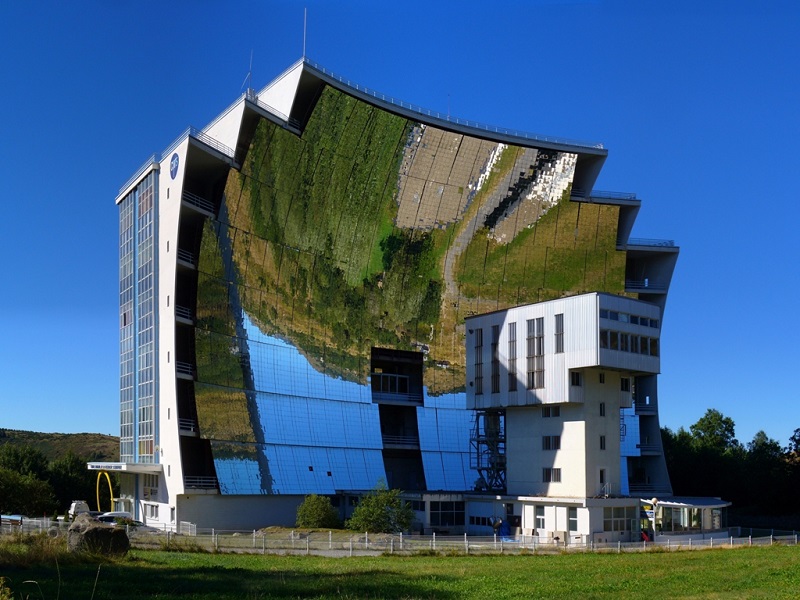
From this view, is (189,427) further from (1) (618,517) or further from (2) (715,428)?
(2) (715,428)

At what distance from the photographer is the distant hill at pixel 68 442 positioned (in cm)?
13150

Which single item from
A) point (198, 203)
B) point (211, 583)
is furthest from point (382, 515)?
point (211, 583)

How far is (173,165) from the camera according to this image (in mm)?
56562

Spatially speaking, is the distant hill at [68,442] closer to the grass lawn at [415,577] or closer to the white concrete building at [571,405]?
the white concrete building at [571,405]

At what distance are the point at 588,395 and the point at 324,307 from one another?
21.4 metres

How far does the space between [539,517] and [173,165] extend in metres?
30.0

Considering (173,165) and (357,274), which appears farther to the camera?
(357,274)

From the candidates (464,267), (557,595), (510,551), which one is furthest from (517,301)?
(557,595)

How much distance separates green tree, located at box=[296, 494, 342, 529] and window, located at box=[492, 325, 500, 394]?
11.9 m

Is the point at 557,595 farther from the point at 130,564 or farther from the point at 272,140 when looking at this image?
the point at 272,140

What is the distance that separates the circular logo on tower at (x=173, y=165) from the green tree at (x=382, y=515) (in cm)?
2280

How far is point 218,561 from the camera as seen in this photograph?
31375 millimetres

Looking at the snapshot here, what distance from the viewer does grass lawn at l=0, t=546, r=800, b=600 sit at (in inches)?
846

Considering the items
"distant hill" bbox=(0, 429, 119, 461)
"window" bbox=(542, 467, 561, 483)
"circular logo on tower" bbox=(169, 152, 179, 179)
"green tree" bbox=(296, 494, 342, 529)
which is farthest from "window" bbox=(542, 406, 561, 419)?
"distant hill" bbox=(0, 429, 119, 461)
